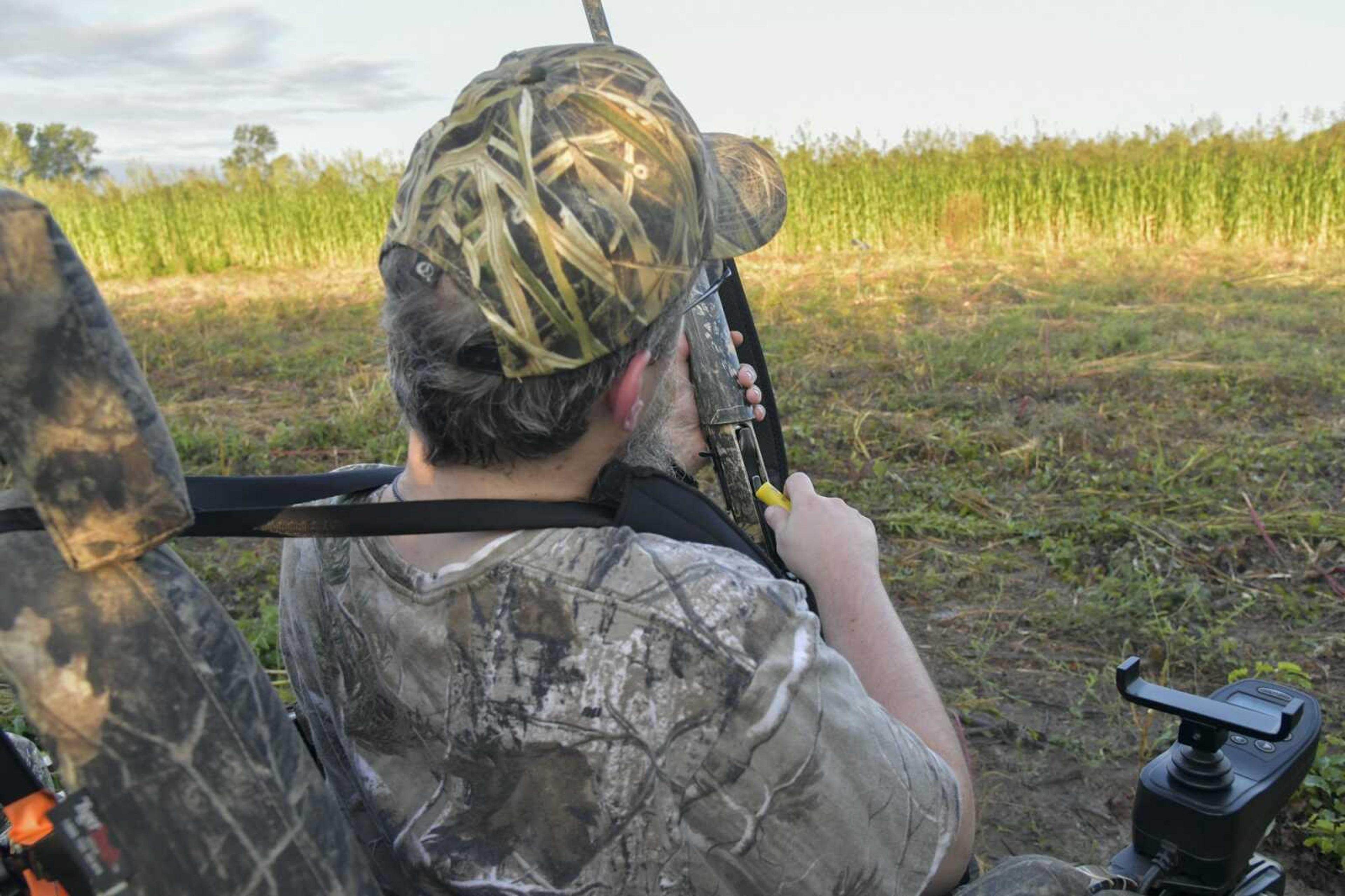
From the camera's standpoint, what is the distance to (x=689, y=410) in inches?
85.5

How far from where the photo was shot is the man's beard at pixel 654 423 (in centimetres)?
131

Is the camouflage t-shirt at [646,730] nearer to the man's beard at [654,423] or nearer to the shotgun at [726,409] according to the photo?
the man's beard at [654,423]

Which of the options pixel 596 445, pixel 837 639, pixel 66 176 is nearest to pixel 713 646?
pixel 596 445

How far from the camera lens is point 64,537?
87cm

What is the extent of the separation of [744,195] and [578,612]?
0.89 m

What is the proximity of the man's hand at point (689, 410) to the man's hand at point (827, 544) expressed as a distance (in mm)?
496

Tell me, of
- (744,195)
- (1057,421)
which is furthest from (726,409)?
(1057,421)

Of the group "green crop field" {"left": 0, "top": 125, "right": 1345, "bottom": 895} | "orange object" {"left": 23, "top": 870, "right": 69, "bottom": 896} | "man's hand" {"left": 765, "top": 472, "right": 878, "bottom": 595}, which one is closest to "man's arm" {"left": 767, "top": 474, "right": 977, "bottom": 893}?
"man's hand" {"left": 765, "top": 472, "right": 878, "bottom": 595}

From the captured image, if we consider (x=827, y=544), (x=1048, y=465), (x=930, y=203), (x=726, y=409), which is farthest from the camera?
(x=930, y=203)

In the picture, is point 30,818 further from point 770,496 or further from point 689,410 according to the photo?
point 689,410

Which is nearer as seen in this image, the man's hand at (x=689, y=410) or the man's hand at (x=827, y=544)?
the man's hand at (x=827, y=544)

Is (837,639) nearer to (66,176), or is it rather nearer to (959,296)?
(959,296)

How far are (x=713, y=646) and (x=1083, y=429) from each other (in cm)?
484

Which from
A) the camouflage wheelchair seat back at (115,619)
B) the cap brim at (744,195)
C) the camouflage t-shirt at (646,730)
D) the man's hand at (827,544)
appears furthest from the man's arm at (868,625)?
the camouflage wheelchair seat back at (115,619)
